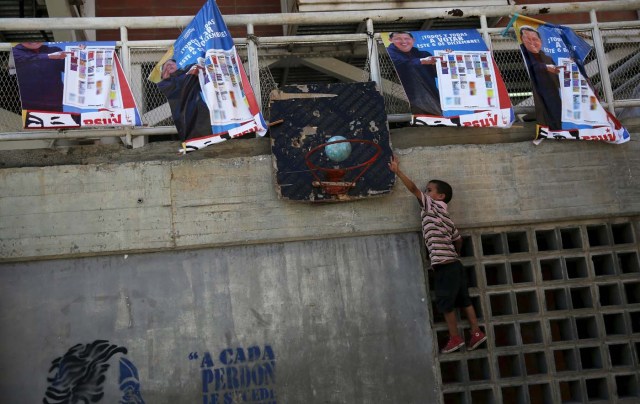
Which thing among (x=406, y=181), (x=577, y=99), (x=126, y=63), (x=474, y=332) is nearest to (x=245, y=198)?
(x=406, y=181)

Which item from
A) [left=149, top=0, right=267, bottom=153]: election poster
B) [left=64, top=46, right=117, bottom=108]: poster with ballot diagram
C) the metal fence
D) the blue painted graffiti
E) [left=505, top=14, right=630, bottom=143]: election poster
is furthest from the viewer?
[left=505, top=14, right=630, bottom=143]: election poster

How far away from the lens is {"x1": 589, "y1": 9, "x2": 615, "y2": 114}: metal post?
6334 millimetres

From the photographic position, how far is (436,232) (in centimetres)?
554

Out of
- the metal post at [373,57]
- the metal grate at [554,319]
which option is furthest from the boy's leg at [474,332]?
the metal post at [373,57]

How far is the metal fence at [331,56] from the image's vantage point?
19.3ft

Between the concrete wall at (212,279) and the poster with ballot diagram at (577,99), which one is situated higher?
the poster with ballot diagram at (577,99)

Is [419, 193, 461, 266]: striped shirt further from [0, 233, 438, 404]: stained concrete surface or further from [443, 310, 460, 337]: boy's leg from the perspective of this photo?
[443, 310, 460, 337]: boy's leg

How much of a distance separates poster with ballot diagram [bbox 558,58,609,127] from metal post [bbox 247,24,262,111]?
Result: 10.2 ft

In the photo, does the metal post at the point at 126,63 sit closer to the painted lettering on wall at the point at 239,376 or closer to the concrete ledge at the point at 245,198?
the concrete ledge at the point at 245,198

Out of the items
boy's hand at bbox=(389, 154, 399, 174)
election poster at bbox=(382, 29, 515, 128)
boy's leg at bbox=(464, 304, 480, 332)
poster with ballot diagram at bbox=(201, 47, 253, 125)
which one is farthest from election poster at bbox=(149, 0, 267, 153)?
boy's leg at bbox=(464, 304, 480, 332)

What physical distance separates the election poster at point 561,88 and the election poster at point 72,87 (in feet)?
13.1

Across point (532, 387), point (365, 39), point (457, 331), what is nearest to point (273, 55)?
point (365, 39)

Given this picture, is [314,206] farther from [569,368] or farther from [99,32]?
[99,32]

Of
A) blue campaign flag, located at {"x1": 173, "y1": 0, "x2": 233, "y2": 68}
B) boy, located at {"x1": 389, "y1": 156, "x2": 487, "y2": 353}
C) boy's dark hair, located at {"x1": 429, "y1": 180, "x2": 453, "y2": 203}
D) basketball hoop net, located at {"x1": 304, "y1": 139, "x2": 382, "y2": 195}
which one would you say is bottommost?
boy, located at {"x1": 389, "y1": 156, "x2": 487, "y2": 353}
